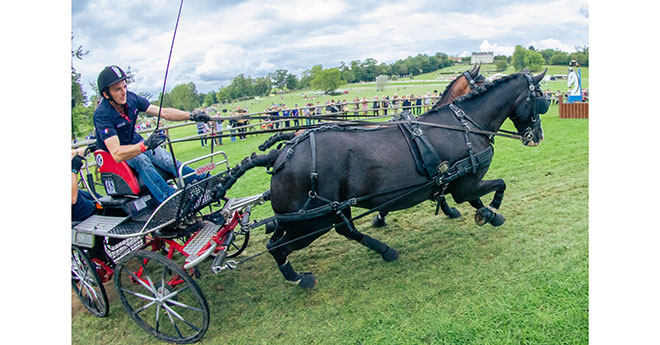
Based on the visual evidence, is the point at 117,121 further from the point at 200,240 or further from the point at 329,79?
the point at 329,79

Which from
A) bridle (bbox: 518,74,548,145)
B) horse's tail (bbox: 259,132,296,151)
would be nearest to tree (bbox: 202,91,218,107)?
horse's tail (bbox: 259,132,296,151)

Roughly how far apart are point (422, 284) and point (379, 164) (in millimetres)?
1471

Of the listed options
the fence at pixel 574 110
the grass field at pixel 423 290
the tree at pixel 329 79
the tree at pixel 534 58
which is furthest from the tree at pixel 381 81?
the grass field at pixel 423 290

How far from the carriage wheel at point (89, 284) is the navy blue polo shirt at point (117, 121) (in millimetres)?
1232

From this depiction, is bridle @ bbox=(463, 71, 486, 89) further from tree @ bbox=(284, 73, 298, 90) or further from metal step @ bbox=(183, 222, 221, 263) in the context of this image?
tree @ bbox=(284, 73, 298, 90)

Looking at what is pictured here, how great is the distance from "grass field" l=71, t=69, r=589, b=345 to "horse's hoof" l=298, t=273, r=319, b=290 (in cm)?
7

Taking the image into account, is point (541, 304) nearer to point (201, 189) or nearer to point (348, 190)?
point (348, 190)

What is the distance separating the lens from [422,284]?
426cm

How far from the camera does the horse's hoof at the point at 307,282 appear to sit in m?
4.38

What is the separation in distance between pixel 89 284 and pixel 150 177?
55.8 inches

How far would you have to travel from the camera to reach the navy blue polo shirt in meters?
3.85

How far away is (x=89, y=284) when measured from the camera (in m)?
4.25

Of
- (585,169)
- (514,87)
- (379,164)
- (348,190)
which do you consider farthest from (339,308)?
(585,169)

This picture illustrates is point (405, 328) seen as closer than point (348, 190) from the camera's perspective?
Yes
